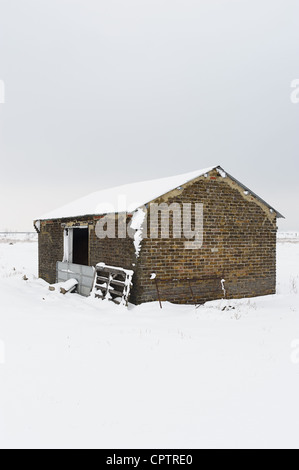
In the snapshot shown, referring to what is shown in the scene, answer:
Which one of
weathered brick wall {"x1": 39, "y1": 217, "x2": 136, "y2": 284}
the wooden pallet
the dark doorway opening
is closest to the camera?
the wooden pallet

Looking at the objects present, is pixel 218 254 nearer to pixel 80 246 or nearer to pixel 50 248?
pixel 50 248

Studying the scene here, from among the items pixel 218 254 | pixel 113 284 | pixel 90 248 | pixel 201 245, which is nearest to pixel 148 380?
pixel 113 284

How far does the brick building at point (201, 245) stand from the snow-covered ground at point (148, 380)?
5.06 feet

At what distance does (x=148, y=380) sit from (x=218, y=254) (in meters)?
6.78

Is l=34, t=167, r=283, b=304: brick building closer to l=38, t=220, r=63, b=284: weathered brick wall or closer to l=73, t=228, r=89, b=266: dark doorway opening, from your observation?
l=38, t=220, r=63, b=284: weathered brick wall

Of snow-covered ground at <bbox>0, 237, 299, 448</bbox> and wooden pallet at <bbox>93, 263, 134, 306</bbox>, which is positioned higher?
wooden pallet at <bbox>93, 263, 134, 306</bbox>

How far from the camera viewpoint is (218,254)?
37.3ft

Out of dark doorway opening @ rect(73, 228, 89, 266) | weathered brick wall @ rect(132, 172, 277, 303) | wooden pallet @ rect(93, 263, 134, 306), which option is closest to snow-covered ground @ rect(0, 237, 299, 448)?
wooden pallet @ rect(93, 263, 134, 306)

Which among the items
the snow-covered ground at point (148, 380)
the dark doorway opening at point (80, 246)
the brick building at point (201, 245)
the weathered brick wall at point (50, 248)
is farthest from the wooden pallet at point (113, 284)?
the dark doorway opening at point (80, 246)

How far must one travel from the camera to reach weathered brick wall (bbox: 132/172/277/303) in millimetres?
10219

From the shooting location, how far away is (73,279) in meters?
13.1

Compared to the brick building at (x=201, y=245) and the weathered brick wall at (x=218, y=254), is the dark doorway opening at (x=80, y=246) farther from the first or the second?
the weathered brick wall at (x=218, y=254)
